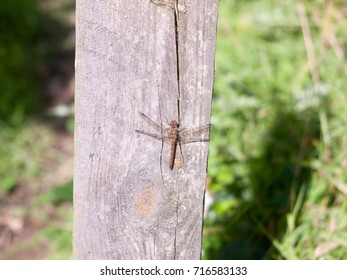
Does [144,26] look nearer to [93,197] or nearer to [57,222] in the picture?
[93,197]

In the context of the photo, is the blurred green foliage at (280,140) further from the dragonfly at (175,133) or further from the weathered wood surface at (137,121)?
the dragonfly at (175,133)

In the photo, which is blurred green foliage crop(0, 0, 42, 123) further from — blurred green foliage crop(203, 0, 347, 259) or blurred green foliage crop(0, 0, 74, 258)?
blurred green foliage crop(203, 0, 347, 259)

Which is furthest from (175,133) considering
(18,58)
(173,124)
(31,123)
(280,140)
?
(18,58)

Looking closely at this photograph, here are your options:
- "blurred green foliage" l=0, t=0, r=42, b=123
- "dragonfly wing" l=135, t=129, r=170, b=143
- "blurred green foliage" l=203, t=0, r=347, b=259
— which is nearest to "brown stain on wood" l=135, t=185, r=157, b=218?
"dragonfly wing" l=135, t=129, r=170, b=143

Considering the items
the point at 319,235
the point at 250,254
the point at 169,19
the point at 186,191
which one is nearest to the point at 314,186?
the point at 319,235

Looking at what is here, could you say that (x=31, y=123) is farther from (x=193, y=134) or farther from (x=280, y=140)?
(x=193, y=134)

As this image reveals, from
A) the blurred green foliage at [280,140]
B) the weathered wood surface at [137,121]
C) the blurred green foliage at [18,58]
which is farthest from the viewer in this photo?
the blurred green foliage at [18,58]

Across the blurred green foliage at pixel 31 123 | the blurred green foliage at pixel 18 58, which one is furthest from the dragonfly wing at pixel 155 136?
the blurred green foliage at pixel 18 58

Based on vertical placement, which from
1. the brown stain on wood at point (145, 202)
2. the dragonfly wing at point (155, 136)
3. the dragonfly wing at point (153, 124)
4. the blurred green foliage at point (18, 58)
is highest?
the blurred green foliage at point (18, 58)
